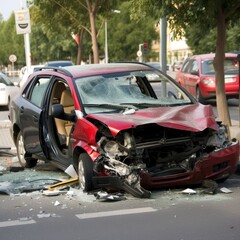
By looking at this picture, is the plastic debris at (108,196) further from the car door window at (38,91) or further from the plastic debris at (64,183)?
the car door window at (38,91)

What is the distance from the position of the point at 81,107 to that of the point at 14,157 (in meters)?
3.50

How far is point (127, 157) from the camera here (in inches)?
250

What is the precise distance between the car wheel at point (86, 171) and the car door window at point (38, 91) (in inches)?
69.7

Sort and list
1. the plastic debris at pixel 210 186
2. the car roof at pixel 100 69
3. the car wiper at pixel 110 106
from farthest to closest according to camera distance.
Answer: the car roof at pixel 100 69, the car wiper at pixel 110 106, the plastic debris at pixel 210 186

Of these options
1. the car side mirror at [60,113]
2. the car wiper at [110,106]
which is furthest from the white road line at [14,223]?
the car wiper at [110,106]

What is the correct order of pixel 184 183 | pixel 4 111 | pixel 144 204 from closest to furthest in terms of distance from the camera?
pixel 144 204 → pixel 184 183 → pixel 4 111

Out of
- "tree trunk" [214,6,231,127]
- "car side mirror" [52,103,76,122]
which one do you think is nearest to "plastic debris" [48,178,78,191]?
"car side mirror" [52,103,76,122]

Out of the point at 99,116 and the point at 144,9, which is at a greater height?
the point at 144,9

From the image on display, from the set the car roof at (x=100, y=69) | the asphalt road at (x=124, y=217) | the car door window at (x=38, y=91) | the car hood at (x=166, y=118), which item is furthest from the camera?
the car door window at (x=38, y=91)

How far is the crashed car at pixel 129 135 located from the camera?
6324 millimetres

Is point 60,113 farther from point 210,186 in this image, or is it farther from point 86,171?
point 210,186

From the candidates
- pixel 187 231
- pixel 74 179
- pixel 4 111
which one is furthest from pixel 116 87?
pixel 4 111

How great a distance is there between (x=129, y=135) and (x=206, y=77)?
11928 mm

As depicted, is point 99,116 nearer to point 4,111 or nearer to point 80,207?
point 80,207
